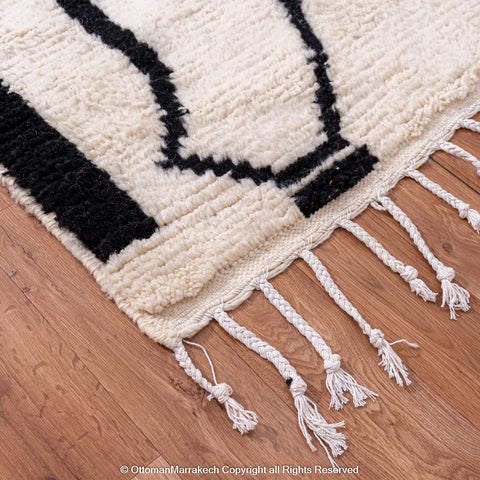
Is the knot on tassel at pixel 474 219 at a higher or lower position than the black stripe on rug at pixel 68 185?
lower

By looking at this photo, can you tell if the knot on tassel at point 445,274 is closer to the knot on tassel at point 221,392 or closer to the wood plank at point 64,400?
the knot on tassel at point 221,392

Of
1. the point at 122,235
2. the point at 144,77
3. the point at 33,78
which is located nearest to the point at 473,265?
the point at 122,235

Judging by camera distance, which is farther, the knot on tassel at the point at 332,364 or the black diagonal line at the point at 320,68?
the black diagonal line at the point at 320,68

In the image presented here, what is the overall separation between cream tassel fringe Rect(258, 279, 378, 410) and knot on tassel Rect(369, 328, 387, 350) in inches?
2.4

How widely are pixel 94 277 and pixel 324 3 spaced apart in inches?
29.6

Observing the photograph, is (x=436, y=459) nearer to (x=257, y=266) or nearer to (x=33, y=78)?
(x=257, y=266)

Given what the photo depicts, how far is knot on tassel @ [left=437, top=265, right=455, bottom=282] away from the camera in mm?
795

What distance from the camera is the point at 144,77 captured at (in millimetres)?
967

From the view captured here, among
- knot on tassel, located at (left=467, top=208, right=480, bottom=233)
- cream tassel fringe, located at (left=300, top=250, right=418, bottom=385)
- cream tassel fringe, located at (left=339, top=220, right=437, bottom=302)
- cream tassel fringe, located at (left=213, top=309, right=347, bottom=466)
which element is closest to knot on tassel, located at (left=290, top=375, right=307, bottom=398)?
cream tassel fringe, located at (left=213, top=309, right=347, bottom=466)

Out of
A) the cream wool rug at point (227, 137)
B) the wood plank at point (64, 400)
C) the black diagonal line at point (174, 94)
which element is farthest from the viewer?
the black diagonal line at point (174, 94)

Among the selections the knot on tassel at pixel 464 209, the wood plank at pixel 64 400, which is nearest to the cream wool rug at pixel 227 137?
the knot on tassel at pixel 464 209

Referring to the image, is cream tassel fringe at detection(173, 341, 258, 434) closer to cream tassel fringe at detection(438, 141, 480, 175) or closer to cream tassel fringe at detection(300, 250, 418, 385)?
cream tassel fringe at detection(300, 250, 418, 385)

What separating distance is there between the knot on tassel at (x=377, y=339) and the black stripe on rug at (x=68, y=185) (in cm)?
Result: 38

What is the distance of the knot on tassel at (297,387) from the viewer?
707 millimetres
